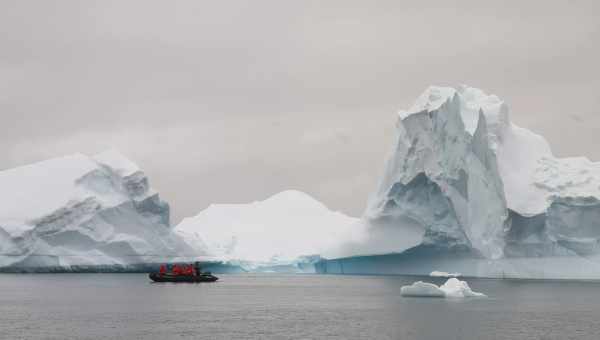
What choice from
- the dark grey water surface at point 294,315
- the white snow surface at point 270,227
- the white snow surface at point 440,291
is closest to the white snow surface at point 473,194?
the dark grey water surface at point 294,315

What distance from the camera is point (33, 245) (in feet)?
211

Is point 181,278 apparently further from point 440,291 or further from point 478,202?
point 440,291

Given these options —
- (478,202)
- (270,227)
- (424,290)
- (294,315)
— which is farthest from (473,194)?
(270,227)

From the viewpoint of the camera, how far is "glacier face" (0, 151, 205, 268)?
6444cm

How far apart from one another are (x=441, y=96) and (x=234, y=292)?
66.3 ft

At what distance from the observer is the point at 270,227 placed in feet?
387

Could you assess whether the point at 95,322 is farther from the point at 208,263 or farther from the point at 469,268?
the point at 208,263

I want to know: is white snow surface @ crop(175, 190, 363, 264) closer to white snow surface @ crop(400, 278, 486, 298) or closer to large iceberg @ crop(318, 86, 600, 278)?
large iceberg @ crop(318, 86, 600, 278)

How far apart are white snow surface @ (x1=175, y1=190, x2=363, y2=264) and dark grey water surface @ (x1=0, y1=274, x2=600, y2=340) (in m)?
46.2

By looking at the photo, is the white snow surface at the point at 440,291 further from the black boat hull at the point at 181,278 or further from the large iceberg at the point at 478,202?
the black boat hull at the point at 181,278

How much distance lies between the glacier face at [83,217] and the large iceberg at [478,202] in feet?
69.2

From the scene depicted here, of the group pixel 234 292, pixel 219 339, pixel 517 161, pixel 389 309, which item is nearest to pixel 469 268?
pixel 517 161

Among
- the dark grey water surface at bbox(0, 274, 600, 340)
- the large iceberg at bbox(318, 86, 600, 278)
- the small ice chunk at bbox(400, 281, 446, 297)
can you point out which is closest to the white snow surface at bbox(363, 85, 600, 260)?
the large iceberg at bbox(318, 86, 600, 278)

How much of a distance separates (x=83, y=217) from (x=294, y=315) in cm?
3525
